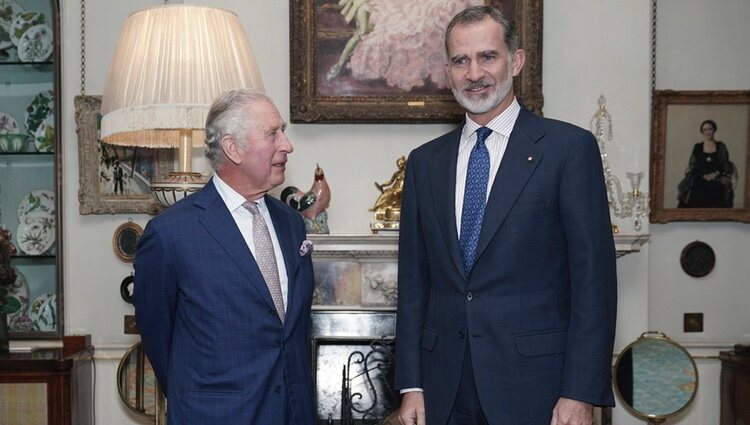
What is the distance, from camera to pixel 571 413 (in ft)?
6.89

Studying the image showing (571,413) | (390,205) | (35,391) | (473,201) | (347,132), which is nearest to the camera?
(571,413)

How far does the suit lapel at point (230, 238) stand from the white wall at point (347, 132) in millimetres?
2115

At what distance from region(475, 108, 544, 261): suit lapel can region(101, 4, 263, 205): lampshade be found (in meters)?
1.18

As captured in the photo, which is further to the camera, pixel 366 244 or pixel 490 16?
pixel 366 244

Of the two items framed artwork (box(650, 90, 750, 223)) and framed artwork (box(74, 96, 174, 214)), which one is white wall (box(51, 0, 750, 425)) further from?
framed artwork (box(650, 90, 750, 223))

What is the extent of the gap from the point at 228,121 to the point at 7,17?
9.90ft

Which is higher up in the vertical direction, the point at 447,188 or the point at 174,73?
the point at 174,73

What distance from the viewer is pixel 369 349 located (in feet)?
14.2

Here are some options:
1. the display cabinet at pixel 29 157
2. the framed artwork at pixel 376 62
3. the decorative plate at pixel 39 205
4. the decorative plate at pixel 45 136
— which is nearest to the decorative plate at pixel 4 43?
the display cabinet at pixel 29 157

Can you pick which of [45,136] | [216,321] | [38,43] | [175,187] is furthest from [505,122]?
[38,43]

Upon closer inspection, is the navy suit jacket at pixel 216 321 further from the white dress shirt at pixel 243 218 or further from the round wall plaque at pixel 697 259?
the round wall plaque at pixel 697 259

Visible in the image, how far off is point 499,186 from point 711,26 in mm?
3106

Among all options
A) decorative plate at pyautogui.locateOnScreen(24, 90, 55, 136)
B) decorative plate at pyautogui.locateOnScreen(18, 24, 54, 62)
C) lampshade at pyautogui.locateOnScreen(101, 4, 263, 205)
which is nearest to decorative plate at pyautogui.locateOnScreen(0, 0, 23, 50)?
decorative plate at pyautogui.locateOnScreen(18, 24, 54, 62)

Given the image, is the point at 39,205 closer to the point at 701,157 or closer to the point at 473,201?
the point at 473,201
